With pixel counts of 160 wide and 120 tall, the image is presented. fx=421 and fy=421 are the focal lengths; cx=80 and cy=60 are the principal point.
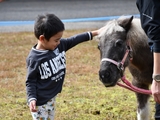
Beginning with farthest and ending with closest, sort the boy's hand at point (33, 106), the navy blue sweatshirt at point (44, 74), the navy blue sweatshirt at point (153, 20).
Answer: the navy blue sweatshirt at point (44, 74)
the boy's hand at point (33, 106)
the navy blue sweatshirt at point (153, 20)

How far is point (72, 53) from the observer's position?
938 centimetres

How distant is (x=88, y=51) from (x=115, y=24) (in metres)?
5.14

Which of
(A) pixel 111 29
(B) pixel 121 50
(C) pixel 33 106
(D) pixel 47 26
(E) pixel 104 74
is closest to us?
(C) pixel 33 106

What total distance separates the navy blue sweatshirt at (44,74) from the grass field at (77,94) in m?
1.59

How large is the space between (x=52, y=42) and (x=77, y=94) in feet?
8.91

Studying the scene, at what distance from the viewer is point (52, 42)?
3994 millimetres

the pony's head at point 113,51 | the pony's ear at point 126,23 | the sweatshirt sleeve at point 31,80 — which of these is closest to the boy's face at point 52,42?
the sweatshirt sleeve at point 31,80

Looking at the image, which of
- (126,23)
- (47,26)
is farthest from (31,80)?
(126,23)

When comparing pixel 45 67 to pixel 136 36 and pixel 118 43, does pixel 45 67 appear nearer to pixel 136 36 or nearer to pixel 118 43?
pixel 118 43

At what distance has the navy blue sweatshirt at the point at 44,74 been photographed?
3.94 metres

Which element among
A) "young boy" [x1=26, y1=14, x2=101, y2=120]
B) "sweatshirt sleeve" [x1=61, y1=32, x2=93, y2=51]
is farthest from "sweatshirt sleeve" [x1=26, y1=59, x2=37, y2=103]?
"sweatshirt sleeve" [x1=61, y1=32, x2=93, y2=51]

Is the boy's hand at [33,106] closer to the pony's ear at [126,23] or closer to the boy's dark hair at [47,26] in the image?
the boy's dark hair at [47,26]

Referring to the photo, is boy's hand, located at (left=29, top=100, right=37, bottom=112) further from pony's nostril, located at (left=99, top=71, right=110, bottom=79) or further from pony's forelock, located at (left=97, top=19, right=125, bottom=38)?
pony's forelock, located at (left=97, top=19, right=125, bottom=38)

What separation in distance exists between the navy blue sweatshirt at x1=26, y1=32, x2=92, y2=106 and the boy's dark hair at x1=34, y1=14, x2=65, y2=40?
18cm
